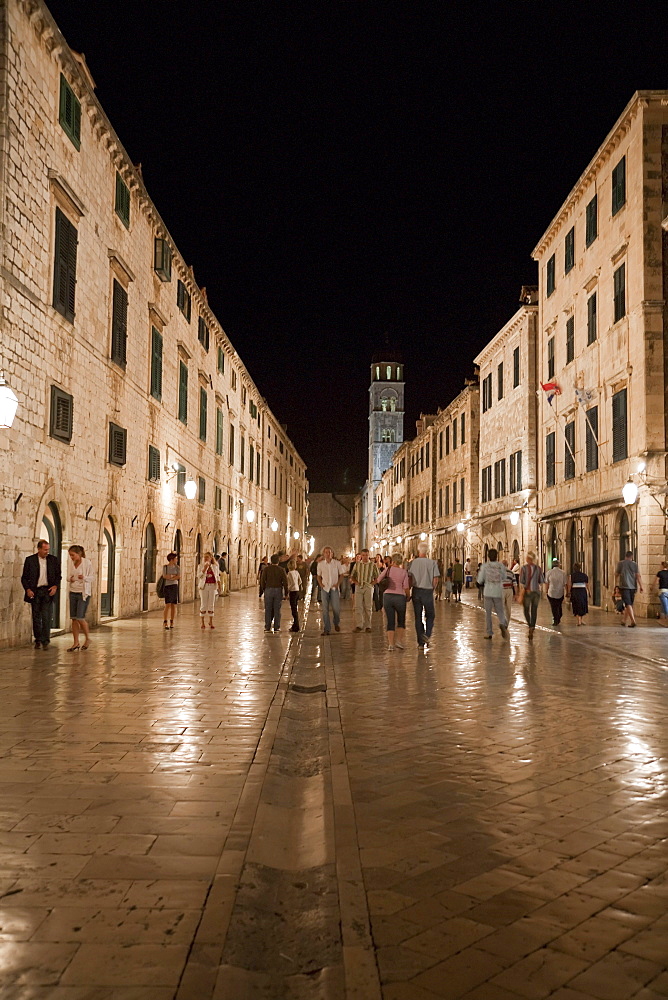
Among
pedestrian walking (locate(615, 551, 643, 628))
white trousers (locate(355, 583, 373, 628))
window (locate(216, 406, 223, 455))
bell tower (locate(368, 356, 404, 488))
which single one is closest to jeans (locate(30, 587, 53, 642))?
white trousers (locate(355, 583, 373, 628))

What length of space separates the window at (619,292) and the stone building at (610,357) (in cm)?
6

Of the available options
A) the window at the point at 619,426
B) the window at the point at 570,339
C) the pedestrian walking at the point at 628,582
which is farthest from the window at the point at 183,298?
the pedestrian walking at the point at 628,582

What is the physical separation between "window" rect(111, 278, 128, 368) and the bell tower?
76077 millimetres

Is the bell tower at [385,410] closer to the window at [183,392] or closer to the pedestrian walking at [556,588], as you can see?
the window at [183,392]

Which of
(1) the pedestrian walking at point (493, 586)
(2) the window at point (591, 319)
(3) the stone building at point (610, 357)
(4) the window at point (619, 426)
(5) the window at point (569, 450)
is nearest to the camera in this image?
(1) the pedestrian walking at point (493, 586)

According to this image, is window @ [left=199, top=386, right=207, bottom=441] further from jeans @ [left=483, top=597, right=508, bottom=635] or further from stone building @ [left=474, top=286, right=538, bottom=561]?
jeans @ [left=483, top=597, right=508, bottom=635]

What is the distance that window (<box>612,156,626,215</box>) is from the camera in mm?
22484

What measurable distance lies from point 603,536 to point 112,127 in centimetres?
1688

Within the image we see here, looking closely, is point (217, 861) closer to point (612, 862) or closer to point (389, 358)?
point (612, 862)

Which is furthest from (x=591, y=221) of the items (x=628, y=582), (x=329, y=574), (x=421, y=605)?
(x=421, y=605)

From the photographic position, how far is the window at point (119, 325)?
18.6 metres

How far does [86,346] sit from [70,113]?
4.46 m

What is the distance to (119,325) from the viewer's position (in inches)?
752

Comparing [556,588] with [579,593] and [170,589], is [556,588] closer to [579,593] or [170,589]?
[579,593]
